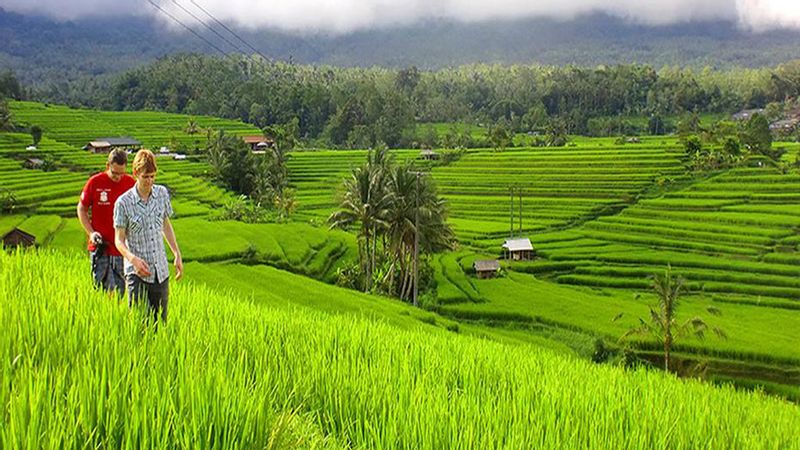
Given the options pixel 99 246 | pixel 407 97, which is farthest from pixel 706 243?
pixel 407 97

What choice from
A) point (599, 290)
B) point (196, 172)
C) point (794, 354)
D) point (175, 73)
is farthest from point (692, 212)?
point (175, 73)

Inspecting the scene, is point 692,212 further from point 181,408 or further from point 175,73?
point 175,73

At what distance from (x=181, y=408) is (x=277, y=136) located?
79.9 m

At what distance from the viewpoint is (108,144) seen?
6078 cm

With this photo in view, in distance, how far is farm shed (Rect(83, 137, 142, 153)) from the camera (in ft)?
193

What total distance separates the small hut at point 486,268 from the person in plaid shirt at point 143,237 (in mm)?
30802

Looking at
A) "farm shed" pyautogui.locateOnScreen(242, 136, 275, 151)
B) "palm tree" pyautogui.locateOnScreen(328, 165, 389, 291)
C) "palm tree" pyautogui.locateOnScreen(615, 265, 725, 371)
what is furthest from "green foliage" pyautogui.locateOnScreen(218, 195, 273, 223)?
"farm shed" pyautogui.locateOnScreen(242, 136, 275, 151)

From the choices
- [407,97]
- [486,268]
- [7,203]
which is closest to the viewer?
[7,203]

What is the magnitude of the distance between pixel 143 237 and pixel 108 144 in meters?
61.7

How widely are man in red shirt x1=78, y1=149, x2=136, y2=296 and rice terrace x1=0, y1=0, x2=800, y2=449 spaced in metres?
0.05

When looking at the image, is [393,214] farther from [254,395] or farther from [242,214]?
[254,395]

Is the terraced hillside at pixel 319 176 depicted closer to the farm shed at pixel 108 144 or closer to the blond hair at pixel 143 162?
the farm shed at pixel 108 144

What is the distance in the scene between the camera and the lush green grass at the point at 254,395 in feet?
7.69

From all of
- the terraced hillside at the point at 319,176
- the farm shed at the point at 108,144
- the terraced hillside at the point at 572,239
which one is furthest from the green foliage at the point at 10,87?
the terraced hillside at the point at 319,176
